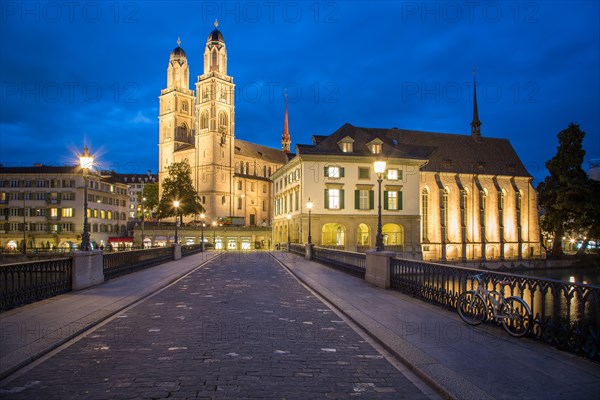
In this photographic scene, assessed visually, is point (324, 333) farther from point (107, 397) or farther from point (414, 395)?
point (107, 397)

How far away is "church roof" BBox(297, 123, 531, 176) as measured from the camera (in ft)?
173

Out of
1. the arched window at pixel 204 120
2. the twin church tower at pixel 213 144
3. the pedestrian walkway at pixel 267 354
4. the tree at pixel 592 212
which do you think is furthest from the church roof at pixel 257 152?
the pedestrian walkway at pixel 267 354

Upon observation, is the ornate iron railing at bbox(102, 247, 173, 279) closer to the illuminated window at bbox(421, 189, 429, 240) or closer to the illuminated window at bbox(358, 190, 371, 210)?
the illuminated window at bbox(358, 190, 371, 210)

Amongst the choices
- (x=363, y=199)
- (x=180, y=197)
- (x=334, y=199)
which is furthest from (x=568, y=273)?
(x=180, y=197)

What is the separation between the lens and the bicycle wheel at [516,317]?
8.01m

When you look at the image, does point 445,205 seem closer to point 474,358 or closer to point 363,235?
point 363,235

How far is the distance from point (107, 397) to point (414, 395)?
11.6 ft

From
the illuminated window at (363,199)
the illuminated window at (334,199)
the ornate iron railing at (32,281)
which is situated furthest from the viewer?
the illuminated window at (363,199)

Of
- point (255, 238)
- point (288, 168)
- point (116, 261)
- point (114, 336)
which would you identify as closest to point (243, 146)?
point (255, 238)

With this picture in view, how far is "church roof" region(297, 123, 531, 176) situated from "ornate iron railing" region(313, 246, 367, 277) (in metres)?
24.4

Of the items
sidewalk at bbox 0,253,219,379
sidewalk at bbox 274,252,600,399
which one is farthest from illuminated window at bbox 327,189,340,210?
sidewalk at bbox 274,252,600,399

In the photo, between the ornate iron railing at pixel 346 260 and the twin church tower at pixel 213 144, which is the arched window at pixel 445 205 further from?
the twin church tower at pixel 213 144

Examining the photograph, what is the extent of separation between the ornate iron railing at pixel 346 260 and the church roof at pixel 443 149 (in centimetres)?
2444

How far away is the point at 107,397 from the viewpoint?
5387 mm
